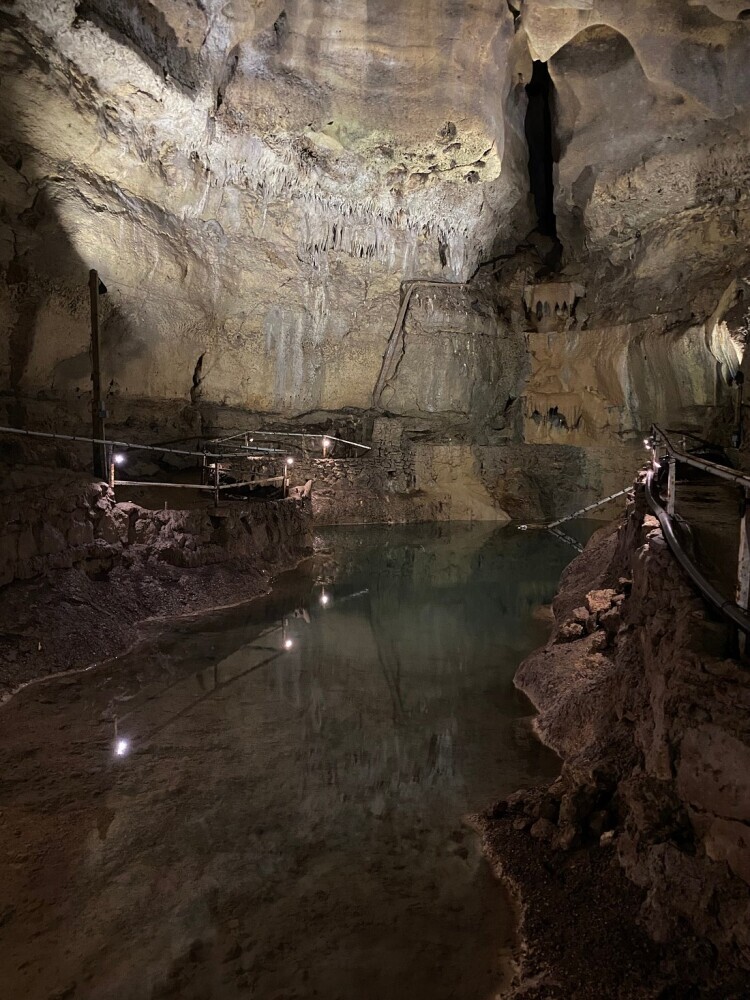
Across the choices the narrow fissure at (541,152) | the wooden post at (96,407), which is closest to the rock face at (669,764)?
the wooden post at (96,407)

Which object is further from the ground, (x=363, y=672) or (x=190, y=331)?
(x=190, y=331)

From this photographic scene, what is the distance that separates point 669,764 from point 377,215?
15964 millimetres

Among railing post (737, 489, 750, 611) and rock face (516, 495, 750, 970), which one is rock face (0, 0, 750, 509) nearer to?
rock face (516, 495, 750, 970)

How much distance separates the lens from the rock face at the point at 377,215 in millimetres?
11164

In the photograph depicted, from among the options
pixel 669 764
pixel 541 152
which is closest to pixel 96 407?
pixel 669 764

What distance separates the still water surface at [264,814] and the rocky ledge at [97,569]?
505 millimetres

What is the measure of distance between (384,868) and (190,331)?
559 inches

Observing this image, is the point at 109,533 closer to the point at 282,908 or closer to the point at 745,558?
the point at 282,908

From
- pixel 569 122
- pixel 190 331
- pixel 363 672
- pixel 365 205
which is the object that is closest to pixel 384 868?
pixel 363 672

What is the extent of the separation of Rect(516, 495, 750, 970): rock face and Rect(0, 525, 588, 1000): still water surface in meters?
0.73

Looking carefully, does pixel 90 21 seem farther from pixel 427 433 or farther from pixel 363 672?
pixel 427 433

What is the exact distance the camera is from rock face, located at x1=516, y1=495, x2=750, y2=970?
2670 mm

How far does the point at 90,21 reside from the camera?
30.1ft

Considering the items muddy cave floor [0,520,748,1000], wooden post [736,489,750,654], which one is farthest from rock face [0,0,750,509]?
wooden post [736,489,750,654]
